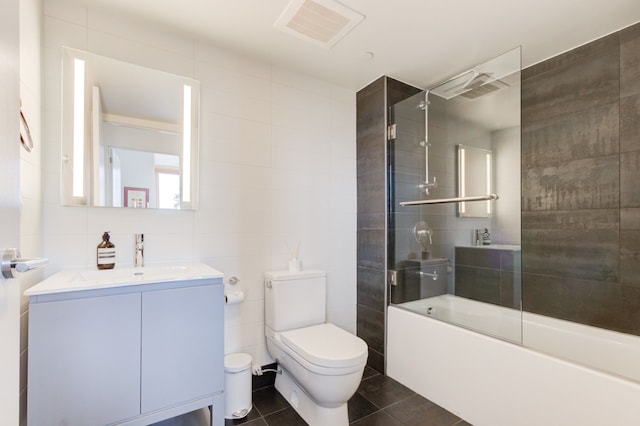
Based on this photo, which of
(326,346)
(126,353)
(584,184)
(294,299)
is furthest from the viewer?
(294,299)

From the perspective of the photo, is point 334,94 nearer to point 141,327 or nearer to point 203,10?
point 203,10

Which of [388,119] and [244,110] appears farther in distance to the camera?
[388,119]

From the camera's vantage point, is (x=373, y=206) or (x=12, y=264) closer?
(x=12, y=264)

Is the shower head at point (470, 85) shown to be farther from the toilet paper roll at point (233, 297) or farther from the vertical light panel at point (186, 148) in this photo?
Answer: the toilet paper roll at point (233, 297)

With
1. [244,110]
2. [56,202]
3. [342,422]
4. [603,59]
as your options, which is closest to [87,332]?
[56,202]

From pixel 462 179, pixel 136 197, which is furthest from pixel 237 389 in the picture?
pixel 462 179

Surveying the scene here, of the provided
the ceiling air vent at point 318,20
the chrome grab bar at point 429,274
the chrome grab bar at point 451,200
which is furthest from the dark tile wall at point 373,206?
the ceiling air vent at point 318,20

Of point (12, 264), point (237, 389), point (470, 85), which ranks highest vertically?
point (470, 85)

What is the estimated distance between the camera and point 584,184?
1.92m

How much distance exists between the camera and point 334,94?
98.6 inches

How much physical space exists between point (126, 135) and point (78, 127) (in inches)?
8.5

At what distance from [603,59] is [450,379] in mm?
2151

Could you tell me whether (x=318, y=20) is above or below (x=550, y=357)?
above

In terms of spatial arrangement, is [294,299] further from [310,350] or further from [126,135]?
[126,135]
